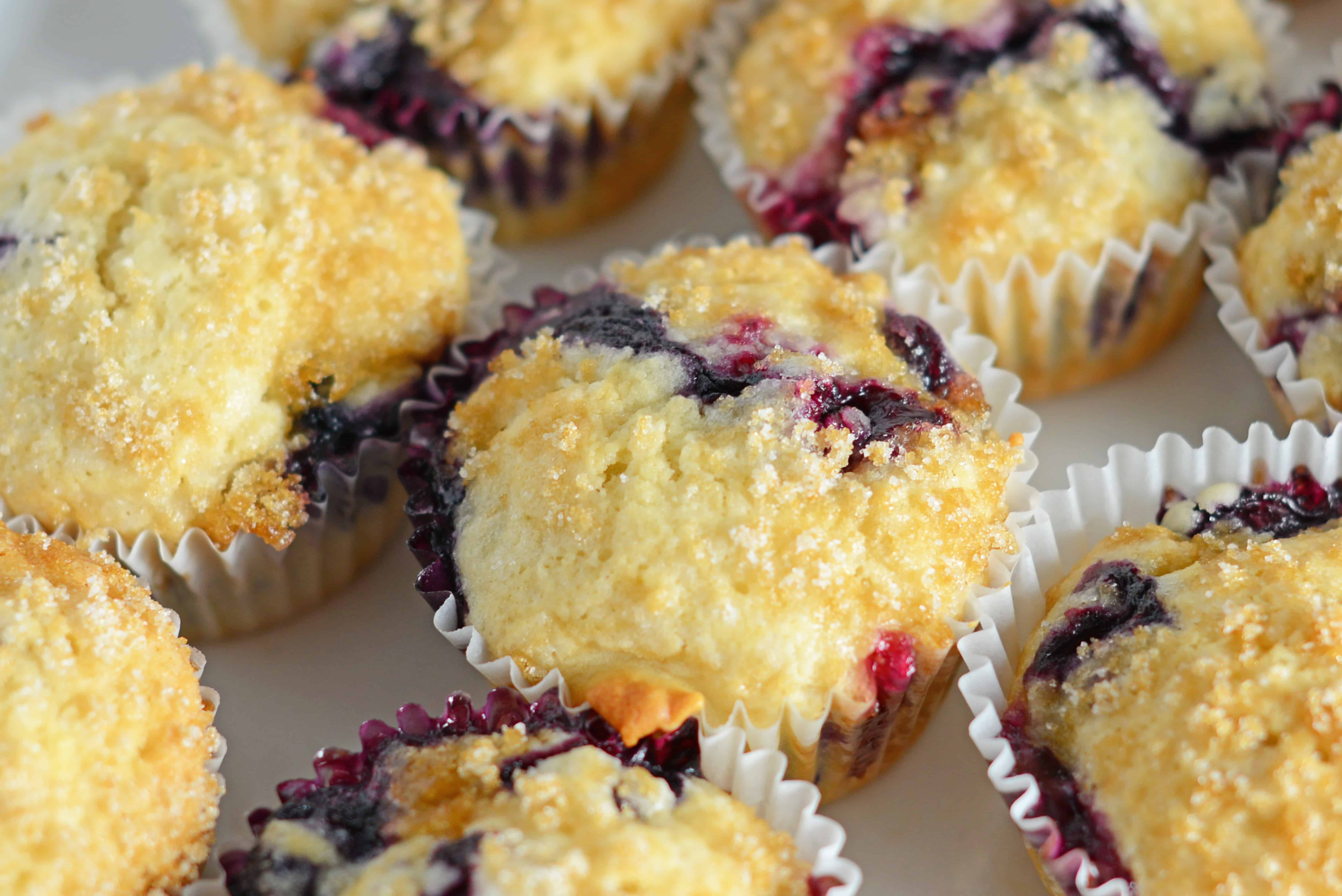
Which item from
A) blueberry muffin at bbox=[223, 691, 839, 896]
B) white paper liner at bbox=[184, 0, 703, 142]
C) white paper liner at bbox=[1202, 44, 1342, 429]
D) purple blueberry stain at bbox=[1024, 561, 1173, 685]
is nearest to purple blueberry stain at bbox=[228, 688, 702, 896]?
blueberry muffin at bbox=[223, 691, 839, 896]

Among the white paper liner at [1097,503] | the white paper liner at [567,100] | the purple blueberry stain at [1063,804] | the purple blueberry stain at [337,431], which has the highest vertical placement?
the white paper liner at [567,100]

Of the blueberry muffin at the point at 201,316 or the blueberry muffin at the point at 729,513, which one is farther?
the blueberry muffin at the point at 201,316

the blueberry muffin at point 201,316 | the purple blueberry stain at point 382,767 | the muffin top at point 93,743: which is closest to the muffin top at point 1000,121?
the blueberry muffin at point 201,316

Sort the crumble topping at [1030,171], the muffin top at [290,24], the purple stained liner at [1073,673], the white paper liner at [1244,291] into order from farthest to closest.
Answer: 1. the muffin top at [290,24]
2. the crumble topping at [1030,171]
3. the white paper liner at [1244,291]
4. the purple stained liner at [1073,673]

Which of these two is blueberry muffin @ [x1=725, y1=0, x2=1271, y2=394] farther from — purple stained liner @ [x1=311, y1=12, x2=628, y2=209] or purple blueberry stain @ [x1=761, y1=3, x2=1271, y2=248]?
purple stained liner @ [x1=311, y1=12, x2=628, y2=209]

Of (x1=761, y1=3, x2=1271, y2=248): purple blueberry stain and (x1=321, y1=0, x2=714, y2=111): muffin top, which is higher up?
(x1=321, y1=0, x2=714, y2=111): muffin top

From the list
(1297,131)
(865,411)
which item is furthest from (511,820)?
(1297,131)

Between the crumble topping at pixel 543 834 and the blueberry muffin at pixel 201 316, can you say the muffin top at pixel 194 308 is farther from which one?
the crumble topping at pixel 543 834
